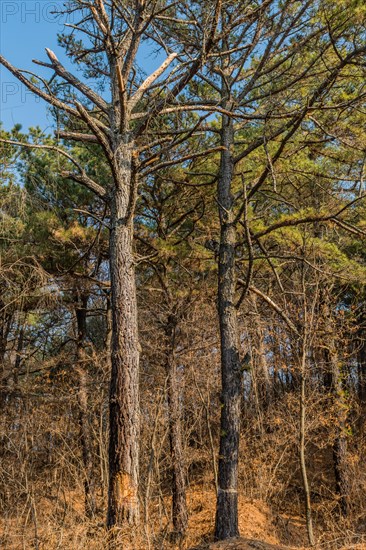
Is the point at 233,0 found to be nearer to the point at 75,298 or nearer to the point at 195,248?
the point at 195,248

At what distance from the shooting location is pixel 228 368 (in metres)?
7.91

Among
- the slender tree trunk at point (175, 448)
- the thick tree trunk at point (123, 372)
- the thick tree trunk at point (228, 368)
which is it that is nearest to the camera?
the thick tree trunk at point (123, 372)

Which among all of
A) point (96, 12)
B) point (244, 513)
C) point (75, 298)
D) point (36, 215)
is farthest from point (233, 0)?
point (244, 513)

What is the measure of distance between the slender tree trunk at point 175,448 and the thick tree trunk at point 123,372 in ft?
15.4

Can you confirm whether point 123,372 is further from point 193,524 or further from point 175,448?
point 193,524

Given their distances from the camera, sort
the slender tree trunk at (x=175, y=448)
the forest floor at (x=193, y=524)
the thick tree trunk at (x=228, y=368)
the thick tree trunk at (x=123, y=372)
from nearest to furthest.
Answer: the thick tree trunk at (x=123, y=372), the forest floor at (x=193, y=524), the thick tree trunk at (x=228, y=368), the slender tree trunk at (x=175, y=448)

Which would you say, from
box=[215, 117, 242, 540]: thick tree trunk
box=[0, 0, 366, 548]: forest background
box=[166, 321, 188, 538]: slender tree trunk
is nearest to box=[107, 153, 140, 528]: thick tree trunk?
box=[0, 0, 366, 548]: forest background

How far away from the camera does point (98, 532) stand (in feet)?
16.4

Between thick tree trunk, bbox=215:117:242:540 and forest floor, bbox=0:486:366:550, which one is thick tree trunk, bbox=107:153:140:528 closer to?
forest floor, bbox=0:486:366:550

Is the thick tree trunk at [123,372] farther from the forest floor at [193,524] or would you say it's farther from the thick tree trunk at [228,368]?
the thick tree trunk at [228,368]

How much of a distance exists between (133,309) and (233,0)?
4740 mm

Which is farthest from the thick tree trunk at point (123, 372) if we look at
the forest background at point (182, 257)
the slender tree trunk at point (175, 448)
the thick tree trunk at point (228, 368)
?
the slender tree trunk at point (175, 448)

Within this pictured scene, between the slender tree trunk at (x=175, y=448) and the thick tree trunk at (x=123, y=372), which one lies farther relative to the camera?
the slender tree trunk at (x=175, y=448)

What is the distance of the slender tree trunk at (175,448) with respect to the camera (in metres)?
10.5
